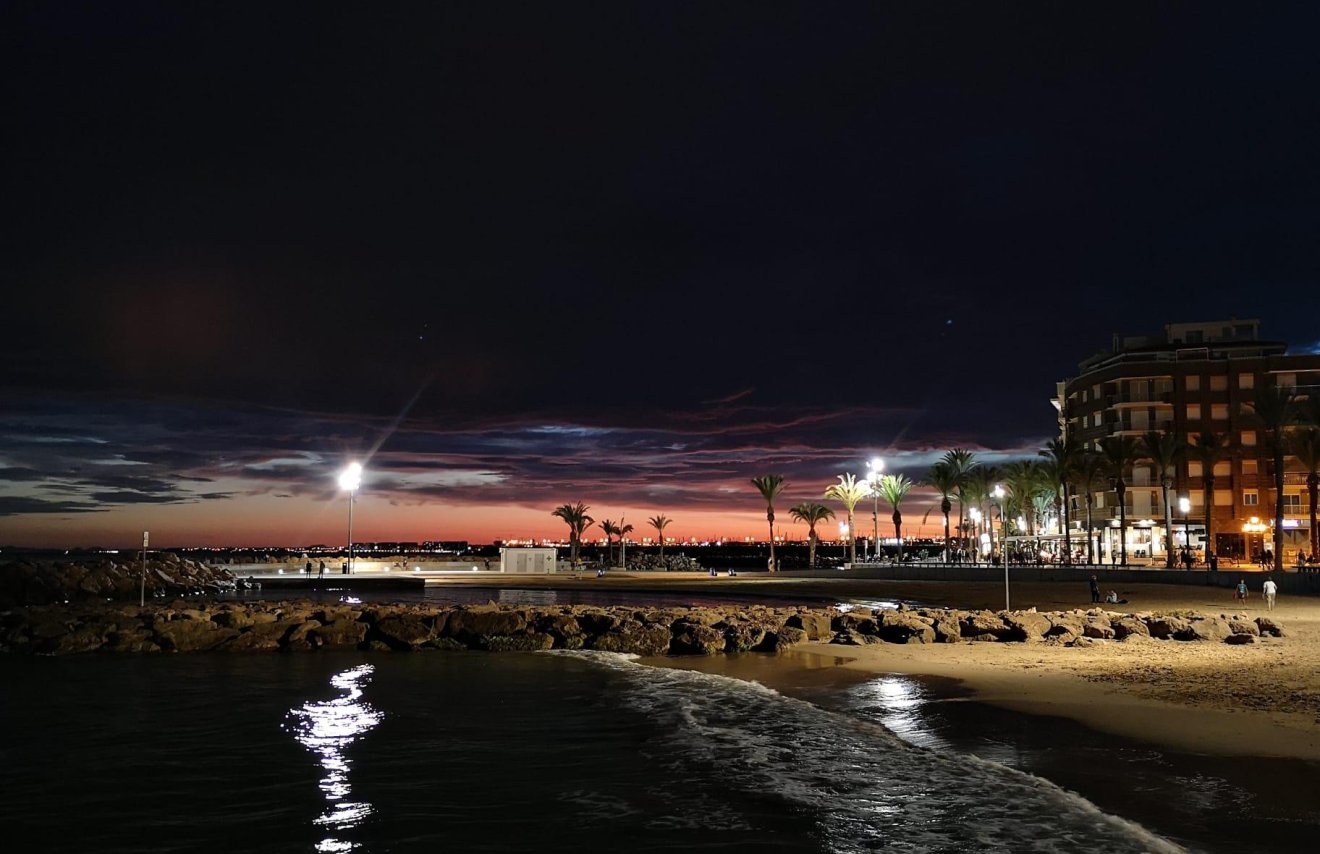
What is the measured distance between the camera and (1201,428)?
327ft

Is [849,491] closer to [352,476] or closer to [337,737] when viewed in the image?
[352,476]

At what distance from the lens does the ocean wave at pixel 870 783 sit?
415 inches

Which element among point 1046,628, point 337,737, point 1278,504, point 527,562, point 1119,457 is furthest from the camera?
point 527,562

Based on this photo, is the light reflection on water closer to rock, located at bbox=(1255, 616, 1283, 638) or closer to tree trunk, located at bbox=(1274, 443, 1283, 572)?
rock, located at bbox=(1255, 616, 1283, 638)

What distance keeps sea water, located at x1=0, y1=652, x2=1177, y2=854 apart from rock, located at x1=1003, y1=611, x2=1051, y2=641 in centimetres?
1227

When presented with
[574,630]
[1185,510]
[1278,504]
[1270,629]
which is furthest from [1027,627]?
[1185,510]

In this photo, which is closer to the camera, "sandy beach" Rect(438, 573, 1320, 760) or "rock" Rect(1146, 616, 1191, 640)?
"sandy beach" Rect(438, 573, 1320, 760)

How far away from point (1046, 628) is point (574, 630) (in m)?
15.5

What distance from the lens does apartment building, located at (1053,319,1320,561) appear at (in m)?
95.1

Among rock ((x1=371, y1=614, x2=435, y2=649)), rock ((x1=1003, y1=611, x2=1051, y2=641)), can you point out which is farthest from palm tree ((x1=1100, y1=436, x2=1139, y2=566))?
rock ((x1=371, y1=614, x2=435, y2=649))

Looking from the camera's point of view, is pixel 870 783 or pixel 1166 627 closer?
pixel 870 783

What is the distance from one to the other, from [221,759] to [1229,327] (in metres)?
119

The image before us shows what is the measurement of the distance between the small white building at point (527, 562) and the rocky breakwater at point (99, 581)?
26.6m

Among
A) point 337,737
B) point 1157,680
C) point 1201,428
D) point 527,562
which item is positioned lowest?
point 337,737
